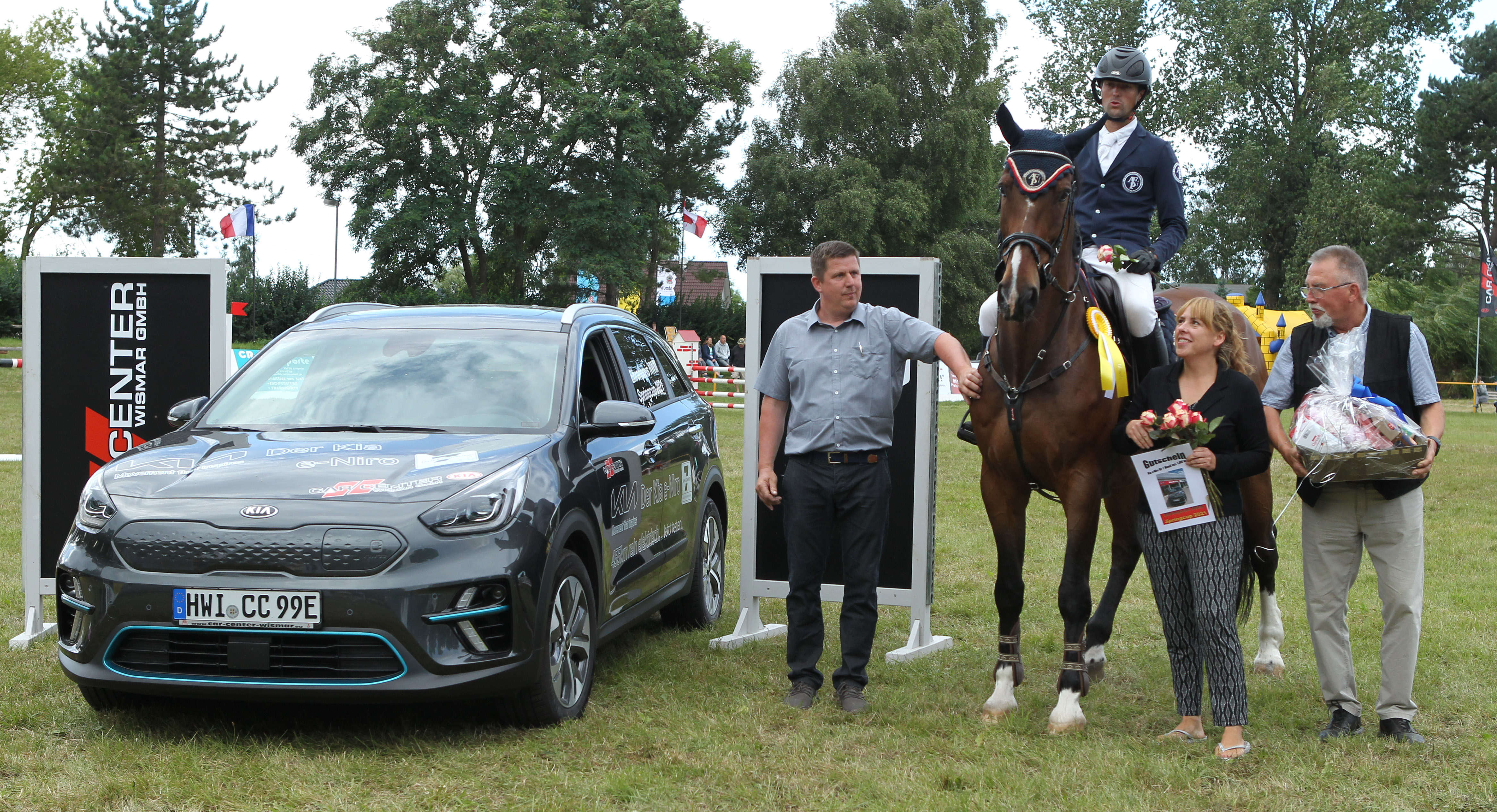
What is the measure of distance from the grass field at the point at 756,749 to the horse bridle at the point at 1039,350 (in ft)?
3.68

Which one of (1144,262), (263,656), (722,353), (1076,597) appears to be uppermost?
(1144,262)

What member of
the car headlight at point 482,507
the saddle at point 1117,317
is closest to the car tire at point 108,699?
the car headlight at point 482,507

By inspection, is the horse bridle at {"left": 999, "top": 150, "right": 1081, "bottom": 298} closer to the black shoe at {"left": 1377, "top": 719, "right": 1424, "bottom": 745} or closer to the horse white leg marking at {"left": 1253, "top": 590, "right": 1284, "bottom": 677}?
the black shoe at {"left": 1377, "top": 719, "right": 1424, "bottom": 745}

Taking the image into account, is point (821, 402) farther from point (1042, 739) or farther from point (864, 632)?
point (1042, 739)

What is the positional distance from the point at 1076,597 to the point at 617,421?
2.10m

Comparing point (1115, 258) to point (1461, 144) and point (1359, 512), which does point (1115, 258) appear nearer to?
point (1359, 512)

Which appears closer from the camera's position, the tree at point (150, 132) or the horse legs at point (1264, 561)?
the horse legs at point (1264, 561)

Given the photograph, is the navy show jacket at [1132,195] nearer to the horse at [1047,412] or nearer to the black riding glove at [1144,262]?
the black riding glove at [1144,262]

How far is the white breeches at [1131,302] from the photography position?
5.80m

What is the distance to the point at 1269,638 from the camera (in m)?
6.55

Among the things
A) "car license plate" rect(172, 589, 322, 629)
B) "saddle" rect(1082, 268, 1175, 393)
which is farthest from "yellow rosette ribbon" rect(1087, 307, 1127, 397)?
"car license plate" rect(172, 589, 322, 629)

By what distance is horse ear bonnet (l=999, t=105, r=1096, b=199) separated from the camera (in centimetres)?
509

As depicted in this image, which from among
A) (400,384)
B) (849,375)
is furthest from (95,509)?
(849,375)

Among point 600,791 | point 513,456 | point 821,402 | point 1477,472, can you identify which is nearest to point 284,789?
point 600,791
